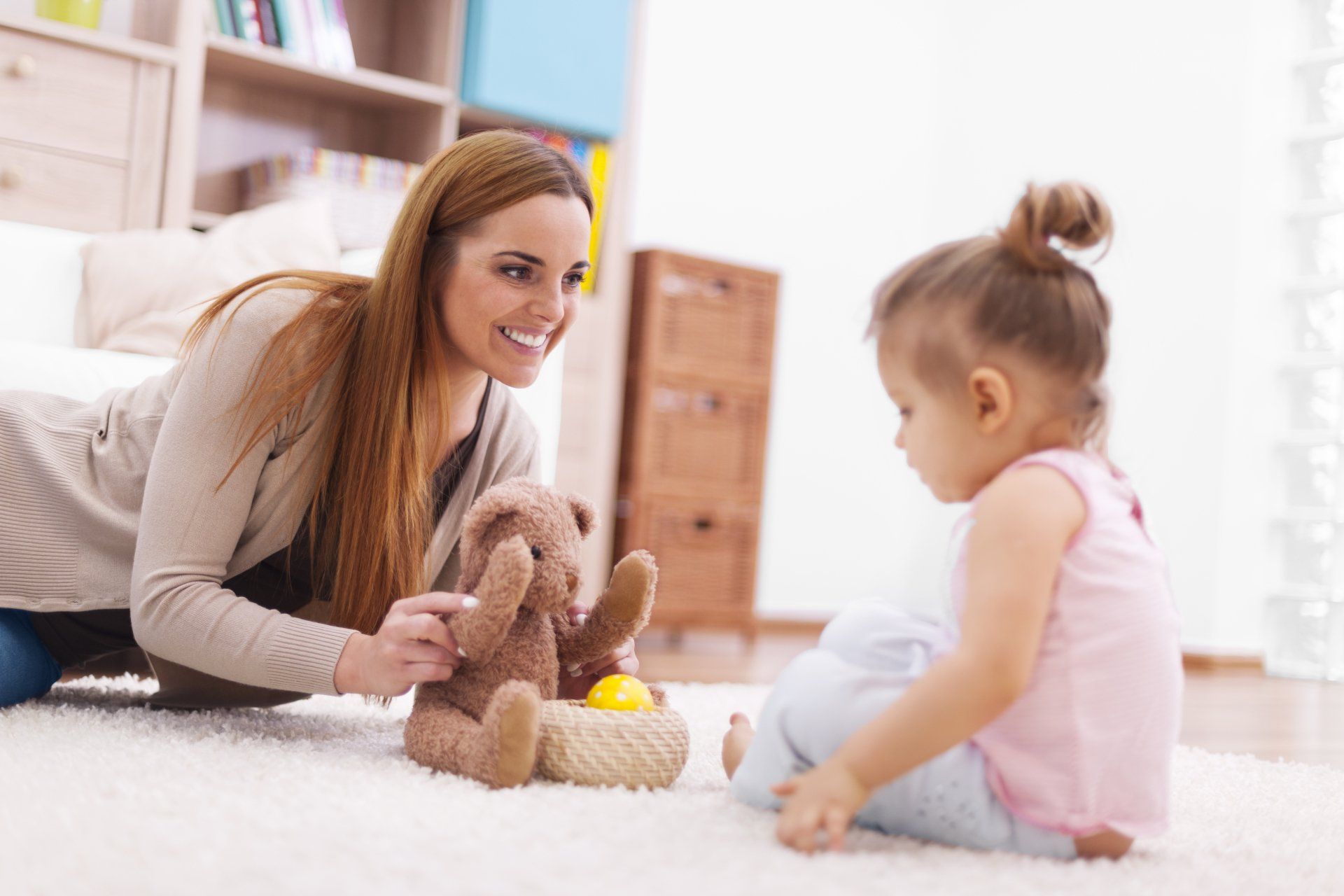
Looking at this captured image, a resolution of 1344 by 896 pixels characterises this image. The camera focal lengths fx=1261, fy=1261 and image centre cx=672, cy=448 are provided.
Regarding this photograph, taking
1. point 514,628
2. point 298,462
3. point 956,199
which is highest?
point 956,199

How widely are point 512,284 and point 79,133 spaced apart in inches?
64.6

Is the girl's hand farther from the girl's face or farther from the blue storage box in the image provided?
the blue storage box

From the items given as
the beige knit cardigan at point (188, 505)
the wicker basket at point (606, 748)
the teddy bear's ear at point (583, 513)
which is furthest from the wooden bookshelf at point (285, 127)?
the wicker basket at point (606, 748)

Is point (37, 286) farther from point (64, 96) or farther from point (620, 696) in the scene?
point (620, 696)

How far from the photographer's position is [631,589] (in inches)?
43.4

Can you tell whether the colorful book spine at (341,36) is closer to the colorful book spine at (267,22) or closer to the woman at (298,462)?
the colorful book spine at (267,22)

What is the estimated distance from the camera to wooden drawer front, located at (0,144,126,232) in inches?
92.5

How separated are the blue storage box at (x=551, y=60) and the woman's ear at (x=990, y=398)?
2209mm

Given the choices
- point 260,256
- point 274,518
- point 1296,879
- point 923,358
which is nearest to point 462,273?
point 274,518

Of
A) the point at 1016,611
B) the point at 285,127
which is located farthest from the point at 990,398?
the point at 285,127

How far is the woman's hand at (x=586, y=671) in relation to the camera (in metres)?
1.16

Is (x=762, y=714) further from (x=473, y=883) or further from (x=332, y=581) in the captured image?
(x=332, y=581)

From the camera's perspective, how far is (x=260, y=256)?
2201mm

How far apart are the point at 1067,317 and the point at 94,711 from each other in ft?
3.19
